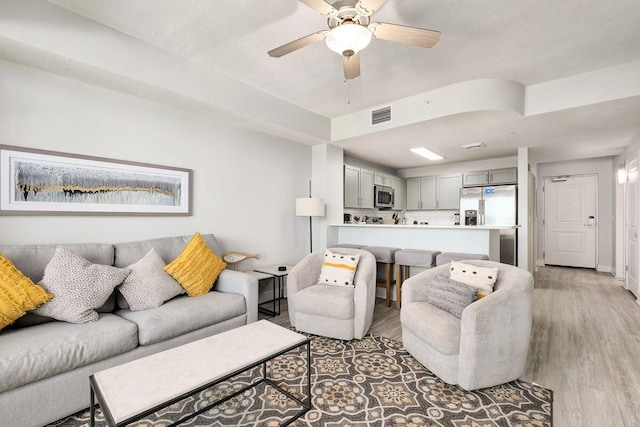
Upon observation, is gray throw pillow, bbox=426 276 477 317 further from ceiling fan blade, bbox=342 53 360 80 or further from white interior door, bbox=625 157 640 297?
white interior door, bbox=625 157 640 297

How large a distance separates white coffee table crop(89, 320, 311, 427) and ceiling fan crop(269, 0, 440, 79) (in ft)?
5.84

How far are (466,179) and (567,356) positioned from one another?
4.28 m

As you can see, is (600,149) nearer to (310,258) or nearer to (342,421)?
(310,258)

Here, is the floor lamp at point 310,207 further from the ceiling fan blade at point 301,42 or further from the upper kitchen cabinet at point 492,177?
the upper kitchen cabinet at point 492,177

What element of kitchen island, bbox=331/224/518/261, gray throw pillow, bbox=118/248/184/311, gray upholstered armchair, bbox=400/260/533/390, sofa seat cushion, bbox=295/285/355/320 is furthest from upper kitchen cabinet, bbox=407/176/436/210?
gray throw pillow, bbox=118/248/184/311

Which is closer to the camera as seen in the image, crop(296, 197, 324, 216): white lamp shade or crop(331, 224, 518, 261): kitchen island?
crop(331, 224, 518, 261): kitchen island

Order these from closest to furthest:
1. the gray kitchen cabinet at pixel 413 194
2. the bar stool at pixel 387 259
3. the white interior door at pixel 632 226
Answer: the bar stool at pixel 387 259 → the white interior door at pixel 632 226 → the gray kitchen cabinet at pixel 413 194

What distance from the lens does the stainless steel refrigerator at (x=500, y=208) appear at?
5234 mm

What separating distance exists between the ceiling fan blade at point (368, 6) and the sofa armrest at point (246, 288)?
7.33 ft

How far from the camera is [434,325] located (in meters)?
2.14

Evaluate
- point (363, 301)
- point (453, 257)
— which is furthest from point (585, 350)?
point (363, 301)

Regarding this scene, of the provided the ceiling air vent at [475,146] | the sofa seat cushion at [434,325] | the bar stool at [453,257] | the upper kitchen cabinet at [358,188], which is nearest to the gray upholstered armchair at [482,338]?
the sofa seat cushion at [434,325]

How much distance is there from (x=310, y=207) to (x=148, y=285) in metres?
2.18

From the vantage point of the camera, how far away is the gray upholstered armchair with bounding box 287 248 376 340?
2775 millimetres
